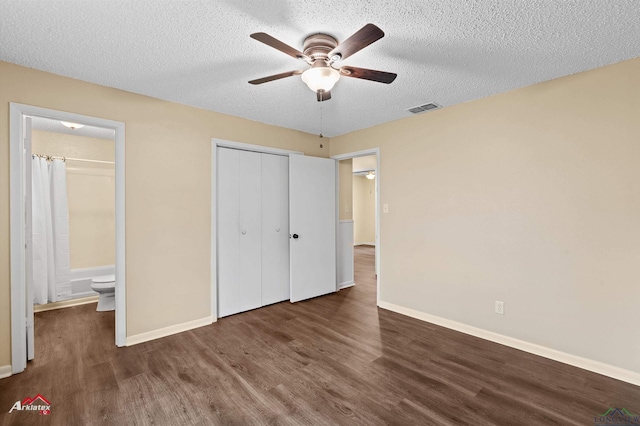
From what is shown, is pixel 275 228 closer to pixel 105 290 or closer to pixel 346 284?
pixel 346 284

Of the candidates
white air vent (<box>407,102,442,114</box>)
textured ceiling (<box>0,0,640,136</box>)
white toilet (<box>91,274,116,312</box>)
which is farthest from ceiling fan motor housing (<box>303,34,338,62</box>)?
white toilet (<box>91,274,116,312</box>)

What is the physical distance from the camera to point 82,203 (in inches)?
166

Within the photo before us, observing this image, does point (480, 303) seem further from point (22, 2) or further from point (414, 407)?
point (22, 2)

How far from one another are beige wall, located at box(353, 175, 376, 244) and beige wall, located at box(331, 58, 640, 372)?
654 centimetres

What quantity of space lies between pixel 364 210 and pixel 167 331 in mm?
8183

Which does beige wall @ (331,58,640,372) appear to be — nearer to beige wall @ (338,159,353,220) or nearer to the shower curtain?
beige wall @ (338,159,353,220)

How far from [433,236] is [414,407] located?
1.87 metres

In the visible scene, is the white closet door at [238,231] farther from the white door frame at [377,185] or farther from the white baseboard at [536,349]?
the white baseboard at [536,349]

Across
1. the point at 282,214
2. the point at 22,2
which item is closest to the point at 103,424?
the point at 22,2

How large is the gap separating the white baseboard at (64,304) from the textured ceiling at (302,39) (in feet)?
10.1

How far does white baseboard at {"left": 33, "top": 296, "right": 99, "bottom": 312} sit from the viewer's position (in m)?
3.72

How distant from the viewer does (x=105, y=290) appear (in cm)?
361

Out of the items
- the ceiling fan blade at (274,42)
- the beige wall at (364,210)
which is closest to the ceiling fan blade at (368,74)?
the ceiling fan blade at (274,42)

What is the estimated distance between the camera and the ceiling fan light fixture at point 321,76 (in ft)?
6.32
